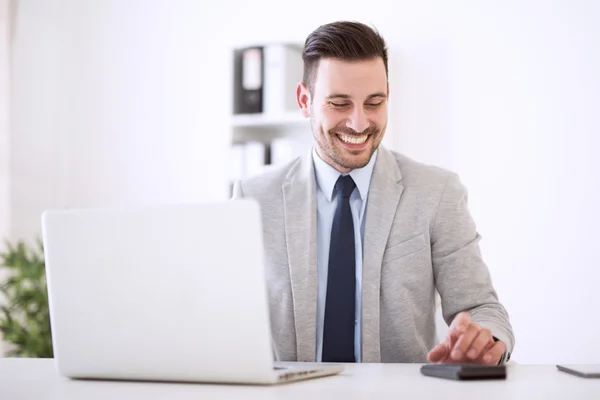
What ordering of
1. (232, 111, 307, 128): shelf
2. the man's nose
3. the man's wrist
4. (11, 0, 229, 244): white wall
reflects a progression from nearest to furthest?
the man's wrist
the man's nose
(232, 111, 307, 128): shelf
(11, 0, 229, 244): white wall

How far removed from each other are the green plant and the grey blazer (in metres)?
2.34

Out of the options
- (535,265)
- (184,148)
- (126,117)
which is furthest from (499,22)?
(126,117)

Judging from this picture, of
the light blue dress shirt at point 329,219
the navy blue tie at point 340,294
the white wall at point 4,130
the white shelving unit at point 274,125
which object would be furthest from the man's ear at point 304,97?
the white wall at point 4,130

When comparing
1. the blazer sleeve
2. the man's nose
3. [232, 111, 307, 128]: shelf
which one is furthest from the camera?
[232, 111, 307, 128]: shelf

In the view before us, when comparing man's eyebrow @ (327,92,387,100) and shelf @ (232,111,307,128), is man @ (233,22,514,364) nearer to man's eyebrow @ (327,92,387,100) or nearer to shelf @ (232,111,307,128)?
man's eyebrow @ (327,92,387,100)

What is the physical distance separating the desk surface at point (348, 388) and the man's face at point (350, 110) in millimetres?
827

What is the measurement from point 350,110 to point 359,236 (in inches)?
13.8

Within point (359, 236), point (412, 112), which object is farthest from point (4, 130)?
point (359, 236)

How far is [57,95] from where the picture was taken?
4848 millimetres

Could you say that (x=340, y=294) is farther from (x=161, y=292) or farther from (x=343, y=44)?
(x=161, y=292)

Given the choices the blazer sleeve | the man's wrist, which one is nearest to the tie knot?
the blazer sleeve

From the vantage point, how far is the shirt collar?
7.20ft

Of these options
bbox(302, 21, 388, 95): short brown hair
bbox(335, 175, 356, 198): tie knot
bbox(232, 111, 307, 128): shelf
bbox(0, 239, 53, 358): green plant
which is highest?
bbox(302, 21, 388, 95): short brown hair

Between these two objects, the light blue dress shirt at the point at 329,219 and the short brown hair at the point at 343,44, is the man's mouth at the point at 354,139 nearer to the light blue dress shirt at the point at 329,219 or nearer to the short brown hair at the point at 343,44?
the light blue dress shirt at the point at 329,219
